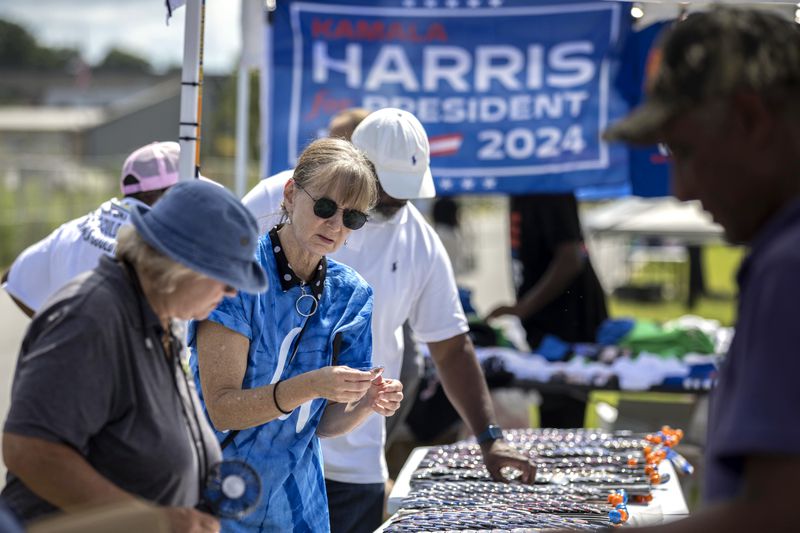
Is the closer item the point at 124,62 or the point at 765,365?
the point at 765,365

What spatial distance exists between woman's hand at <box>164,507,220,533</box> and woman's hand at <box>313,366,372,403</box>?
1.92 feet

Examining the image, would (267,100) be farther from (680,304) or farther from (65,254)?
(680,304)

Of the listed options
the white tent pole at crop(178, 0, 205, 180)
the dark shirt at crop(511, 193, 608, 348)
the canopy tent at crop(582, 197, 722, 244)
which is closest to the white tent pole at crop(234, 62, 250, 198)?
the dark shirt at crop(511, 193, 608, 348)

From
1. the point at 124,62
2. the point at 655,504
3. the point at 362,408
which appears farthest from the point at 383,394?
the point at 124,62

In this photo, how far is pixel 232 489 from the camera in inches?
82.2

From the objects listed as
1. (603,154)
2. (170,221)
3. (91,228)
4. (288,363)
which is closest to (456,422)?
(603,154)

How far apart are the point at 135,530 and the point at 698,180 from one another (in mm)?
998

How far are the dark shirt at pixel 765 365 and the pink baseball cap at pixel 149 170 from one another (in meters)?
2.98

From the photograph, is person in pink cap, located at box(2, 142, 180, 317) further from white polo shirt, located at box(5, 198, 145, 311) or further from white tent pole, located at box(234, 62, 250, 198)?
white tent pole, located at box(234, 62, 250, 198)

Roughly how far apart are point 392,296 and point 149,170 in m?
1.29

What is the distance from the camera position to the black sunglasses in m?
2.74

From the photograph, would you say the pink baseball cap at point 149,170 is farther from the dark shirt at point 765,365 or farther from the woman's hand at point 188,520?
the dark shirt at point 765,365

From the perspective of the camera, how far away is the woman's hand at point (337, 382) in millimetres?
2525

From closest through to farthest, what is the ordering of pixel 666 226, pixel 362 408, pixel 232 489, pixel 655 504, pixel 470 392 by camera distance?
pixel 232 489
pixel 362 408
pixel 655 504
pixel 470 392
pixel 666 226
